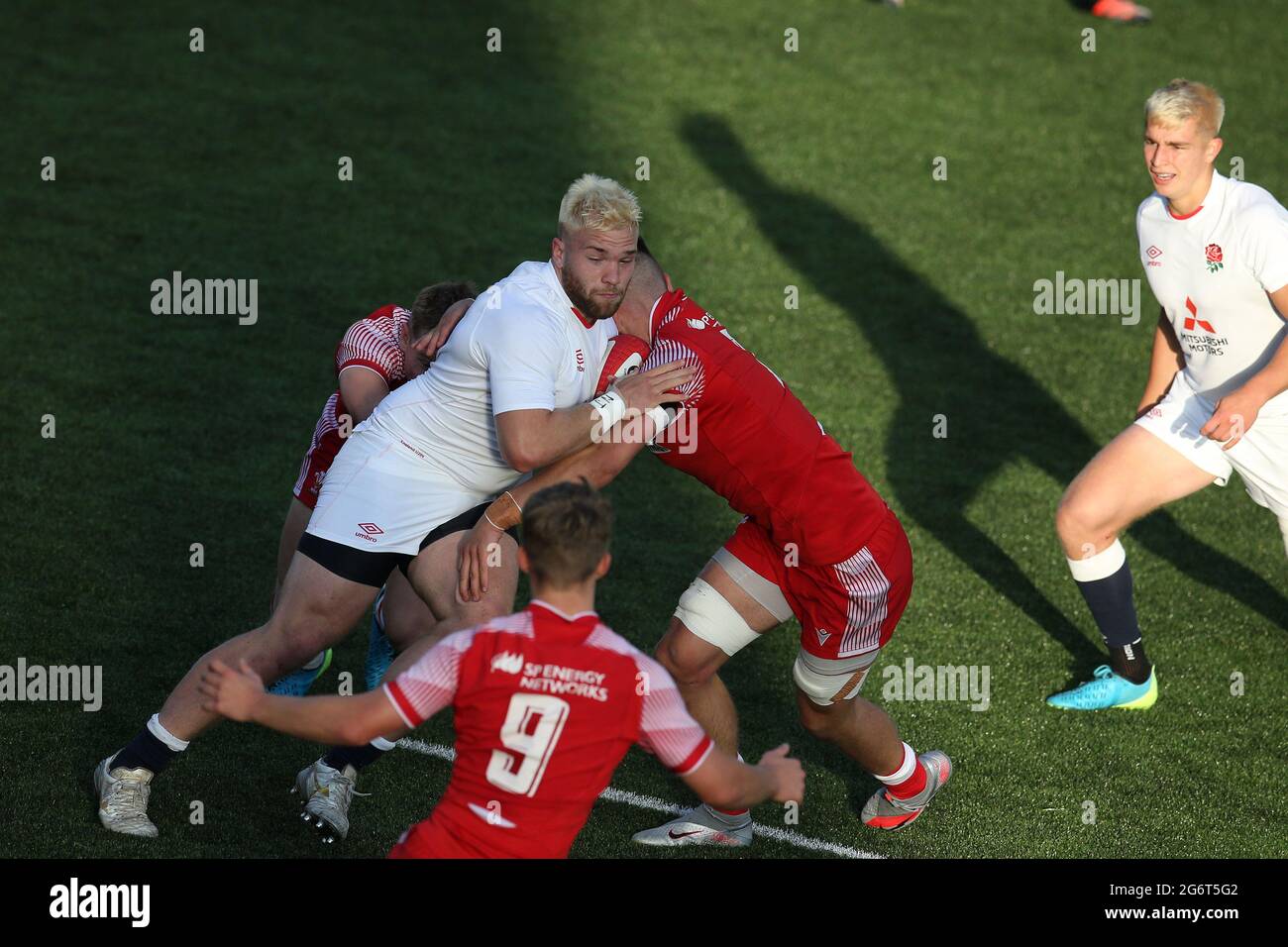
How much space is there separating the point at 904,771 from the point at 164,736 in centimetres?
276

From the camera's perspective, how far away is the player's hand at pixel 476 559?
16.9 feet

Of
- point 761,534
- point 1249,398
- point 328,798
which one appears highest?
point 1249,398

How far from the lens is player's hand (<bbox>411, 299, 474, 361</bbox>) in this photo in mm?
5723

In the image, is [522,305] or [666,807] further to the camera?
[666,807]

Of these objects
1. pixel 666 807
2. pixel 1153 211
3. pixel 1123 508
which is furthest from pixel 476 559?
pixel 1153 211

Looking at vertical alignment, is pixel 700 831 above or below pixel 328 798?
below

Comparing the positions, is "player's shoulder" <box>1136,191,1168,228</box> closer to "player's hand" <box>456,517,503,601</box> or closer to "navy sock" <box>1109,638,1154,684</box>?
"navy sock" <box>1109,638,1154,684</box>

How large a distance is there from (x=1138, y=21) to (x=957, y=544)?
981 centimetres

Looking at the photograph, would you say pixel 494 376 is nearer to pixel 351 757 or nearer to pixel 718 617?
pixel 718 617

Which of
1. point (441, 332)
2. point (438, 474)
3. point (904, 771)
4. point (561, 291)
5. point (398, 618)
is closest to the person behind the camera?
point (561, 291)

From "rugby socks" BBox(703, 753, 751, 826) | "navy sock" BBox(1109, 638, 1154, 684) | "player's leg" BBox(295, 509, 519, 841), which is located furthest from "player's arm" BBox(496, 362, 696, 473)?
"navy sock" BBox(1109, 638, 1154, 684)

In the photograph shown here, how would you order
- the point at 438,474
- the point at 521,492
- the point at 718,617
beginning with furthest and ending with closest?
1. the point at 718,617
2. the point at 438,474
3. the point at 521,492

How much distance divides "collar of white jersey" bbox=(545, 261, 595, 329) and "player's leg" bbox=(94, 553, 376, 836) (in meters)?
1.22

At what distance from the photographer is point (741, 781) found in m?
4.05
